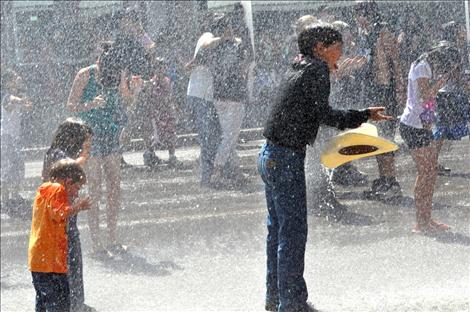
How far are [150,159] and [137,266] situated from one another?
17.8 feet

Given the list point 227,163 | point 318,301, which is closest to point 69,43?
point 227,163

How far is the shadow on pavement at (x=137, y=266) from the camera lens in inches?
311

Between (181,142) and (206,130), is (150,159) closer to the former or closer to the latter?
(181,142)

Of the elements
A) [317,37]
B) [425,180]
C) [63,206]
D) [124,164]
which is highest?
[317,37]

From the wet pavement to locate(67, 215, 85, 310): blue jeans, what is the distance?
20.0 inches

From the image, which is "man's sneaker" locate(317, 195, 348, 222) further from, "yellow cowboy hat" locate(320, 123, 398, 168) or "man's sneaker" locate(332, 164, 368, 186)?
"yellow cowboy hat" locate(320, 123, 398, 168)

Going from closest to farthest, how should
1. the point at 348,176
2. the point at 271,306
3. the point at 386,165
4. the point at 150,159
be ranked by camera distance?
the point at 271,306 → the point at 386,165 → the point at 348,176 → the point at 150,159

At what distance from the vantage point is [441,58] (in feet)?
26.9

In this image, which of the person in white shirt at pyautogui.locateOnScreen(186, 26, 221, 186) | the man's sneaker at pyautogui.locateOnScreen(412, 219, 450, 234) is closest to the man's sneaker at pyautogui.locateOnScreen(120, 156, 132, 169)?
the person in white shirt at pyautogui.locateOnScreen(186, 26, 221, 186)

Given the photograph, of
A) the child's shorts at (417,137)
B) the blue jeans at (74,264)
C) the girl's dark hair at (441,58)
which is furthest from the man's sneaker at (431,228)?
the blue jeans at (74,264)

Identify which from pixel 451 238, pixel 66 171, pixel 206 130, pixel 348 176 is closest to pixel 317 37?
pixel 66 171

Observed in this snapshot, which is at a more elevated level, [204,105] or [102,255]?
[204,105]

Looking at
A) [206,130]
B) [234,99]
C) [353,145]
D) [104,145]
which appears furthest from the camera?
[206,130]

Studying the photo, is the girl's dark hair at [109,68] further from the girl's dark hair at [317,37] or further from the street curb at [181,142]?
the street curb at [181,142]
